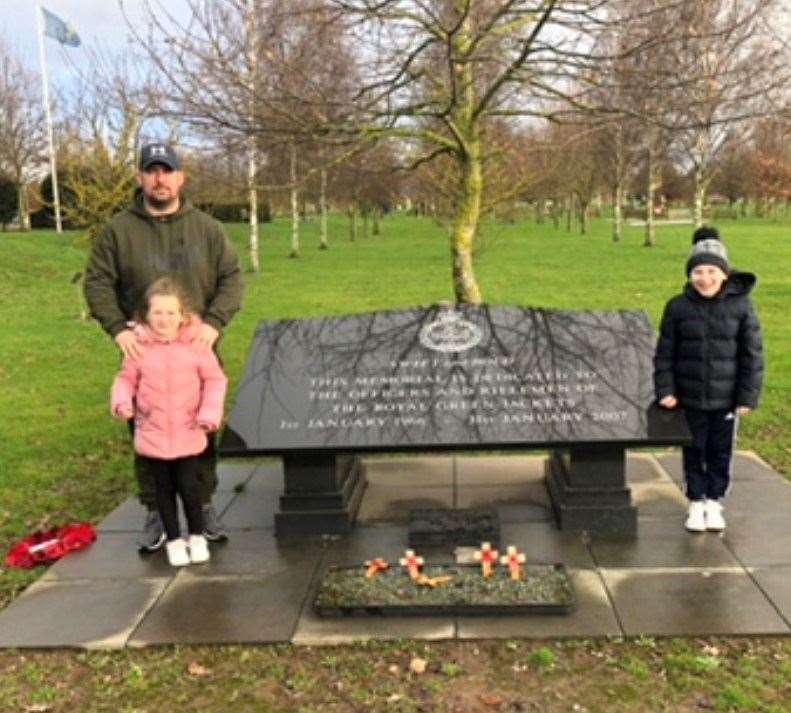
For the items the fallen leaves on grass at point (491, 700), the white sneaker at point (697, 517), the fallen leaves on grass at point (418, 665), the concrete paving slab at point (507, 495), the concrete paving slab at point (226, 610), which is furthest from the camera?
the concrete paving slab at point (507, 495)

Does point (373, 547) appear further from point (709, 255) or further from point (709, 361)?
point (709, 255)

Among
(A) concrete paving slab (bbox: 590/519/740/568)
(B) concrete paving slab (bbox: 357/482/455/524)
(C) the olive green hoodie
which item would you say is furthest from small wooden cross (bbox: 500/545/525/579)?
(C) the olive green hoodie

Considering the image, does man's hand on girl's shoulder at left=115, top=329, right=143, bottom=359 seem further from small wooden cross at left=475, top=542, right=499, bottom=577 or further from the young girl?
small wooden cross at left=475, top=542, right=499, bottom=577

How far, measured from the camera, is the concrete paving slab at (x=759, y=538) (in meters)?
4.71

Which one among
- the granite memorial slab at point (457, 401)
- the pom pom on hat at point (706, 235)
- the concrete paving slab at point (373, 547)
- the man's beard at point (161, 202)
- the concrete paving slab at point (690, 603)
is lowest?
the concrete paving slab at point (373, 547)

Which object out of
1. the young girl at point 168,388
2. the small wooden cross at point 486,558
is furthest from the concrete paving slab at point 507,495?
the young girl at point 168,388

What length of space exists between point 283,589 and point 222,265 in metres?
1.80

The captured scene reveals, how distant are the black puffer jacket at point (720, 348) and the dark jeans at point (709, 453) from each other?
99 mm

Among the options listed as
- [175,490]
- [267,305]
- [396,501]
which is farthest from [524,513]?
[267,305]

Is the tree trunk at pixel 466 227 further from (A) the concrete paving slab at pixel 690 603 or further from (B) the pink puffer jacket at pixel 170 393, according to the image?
(A) the concrete paving slab at pixel 690 603

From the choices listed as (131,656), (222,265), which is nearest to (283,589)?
(131,656)

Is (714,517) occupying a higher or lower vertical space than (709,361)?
lower

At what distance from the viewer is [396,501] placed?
5.82 meters

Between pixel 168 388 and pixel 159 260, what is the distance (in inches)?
29.5
